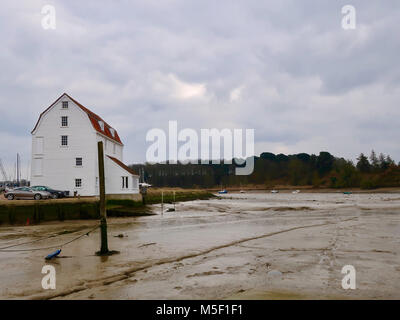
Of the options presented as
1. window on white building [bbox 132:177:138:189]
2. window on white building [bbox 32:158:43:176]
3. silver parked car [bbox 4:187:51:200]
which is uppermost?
window on white building [bbox 32:158:43:176]

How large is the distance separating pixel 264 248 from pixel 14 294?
9.50 metres

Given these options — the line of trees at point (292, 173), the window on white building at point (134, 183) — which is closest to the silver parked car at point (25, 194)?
the window on white building at point (134, 183)

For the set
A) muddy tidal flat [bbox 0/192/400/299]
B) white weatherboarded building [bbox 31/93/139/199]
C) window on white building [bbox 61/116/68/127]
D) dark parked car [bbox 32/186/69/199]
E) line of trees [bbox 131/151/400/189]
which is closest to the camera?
muddy tidal flat [bbox 0/192/400/299]

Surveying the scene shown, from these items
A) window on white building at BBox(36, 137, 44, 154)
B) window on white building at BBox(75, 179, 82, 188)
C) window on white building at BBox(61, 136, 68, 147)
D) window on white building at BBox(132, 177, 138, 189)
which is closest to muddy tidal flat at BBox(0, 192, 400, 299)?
window on white building at BBox(75, 179, 82, 188)

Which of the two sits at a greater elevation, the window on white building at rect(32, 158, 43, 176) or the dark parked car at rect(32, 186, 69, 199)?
the window on white building at rect(32, 158, 43, 176)

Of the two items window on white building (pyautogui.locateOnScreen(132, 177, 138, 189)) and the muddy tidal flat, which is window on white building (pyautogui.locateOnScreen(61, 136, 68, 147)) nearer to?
window on white building (pyautogui.locateOnScreen(132, 177, 138, 189))

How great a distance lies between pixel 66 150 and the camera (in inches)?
1479

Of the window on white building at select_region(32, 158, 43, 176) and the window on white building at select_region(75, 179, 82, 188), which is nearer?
the window on white building at select_region(75, 179, 82, 188)

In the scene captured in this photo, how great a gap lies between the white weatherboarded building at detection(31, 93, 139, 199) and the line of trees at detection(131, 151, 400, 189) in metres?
96.5

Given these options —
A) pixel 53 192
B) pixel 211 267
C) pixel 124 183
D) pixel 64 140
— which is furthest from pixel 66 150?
pixel 211 267

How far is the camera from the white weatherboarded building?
37156 mm

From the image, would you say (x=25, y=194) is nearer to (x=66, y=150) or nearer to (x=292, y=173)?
(x=66, y=150)

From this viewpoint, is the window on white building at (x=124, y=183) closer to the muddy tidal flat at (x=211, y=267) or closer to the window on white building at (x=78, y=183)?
the window on white building at (x=78, y=183)

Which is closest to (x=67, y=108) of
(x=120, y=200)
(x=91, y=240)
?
(x=120, y=200)
